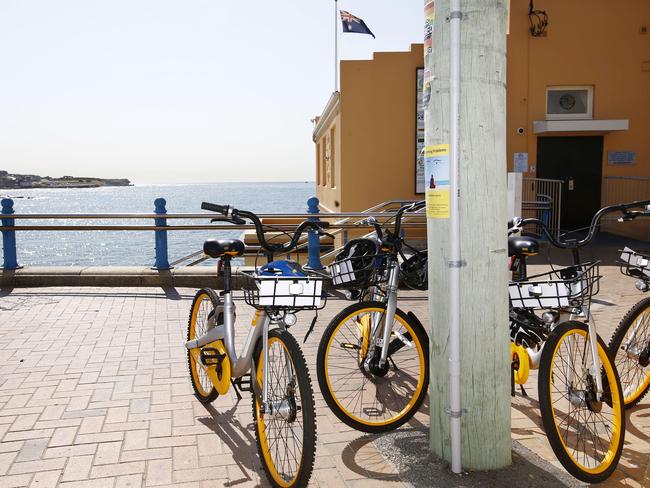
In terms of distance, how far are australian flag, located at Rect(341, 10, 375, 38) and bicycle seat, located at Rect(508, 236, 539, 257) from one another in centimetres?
1559

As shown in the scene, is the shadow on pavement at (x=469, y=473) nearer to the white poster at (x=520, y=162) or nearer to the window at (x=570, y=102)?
the white poster at (x=520, y=162)

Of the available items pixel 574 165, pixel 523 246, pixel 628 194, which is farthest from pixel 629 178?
pixel 523 246

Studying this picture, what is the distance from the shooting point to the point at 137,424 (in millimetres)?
4207

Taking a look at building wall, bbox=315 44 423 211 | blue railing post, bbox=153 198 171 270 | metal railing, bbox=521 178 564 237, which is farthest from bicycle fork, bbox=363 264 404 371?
building wall, bbox=315 44 423 211

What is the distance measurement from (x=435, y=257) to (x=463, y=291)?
0.25 meters

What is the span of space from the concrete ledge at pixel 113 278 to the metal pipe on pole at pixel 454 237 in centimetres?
625

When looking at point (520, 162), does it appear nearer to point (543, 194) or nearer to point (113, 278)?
point (543, 194)

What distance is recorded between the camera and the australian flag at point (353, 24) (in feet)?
60.2

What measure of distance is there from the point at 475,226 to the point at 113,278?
7.10 metres

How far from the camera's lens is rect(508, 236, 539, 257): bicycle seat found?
3.81 metres

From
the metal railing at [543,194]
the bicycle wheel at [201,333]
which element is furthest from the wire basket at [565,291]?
the metal railing at [543,194]

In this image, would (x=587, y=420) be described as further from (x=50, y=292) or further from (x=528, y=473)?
(x=50, y=292)

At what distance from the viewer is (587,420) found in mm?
3896

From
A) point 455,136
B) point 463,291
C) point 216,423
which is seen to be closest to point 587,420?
point 463,291
